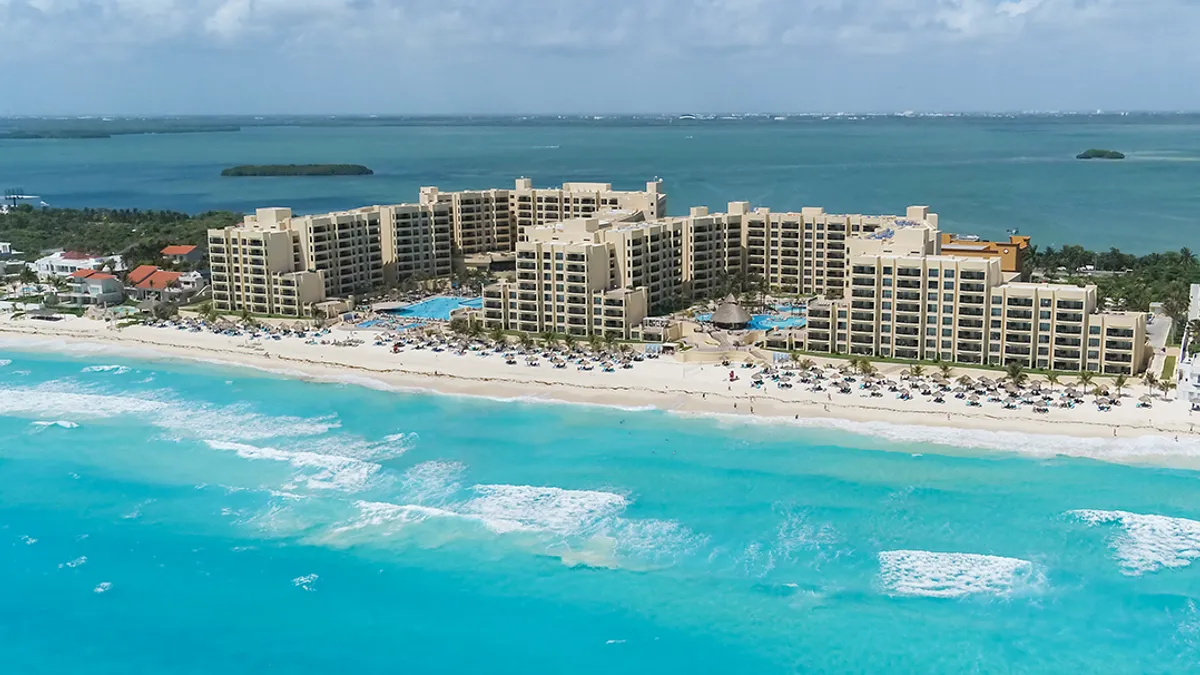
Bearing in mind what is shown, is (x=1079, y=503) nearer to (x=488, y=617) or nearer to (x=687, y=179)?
(x=488, y=617)

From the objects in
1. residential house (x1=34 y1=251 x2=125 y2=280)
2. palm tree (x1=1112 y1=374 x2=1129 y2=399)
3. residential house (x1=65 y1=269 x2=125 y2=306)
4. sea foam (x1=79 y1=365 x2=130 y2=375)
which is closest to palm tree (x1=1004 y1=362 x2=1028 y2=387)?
palm tree (x1=1112 y1=374 x2=1129 y2=399)

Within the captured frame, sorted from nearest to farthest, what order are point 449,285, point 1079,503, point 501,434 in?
point 1079,503
point 501,434
point 449,285

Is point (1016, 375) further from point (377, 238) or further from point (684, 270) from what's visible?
point (377, 238)

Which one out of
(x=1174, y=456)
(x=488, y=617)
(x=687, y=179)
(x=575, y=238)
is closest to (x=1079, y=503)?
(x=1174, y=456)

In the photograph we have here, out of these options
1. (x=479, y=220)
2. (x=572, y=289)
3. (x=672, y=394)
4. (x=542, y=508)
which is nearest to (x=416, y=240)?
(x=479, y=220)

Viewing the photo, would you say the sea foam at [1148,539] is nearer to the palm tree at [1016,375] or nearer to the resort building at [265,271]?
the palm tree at [1016,375]
